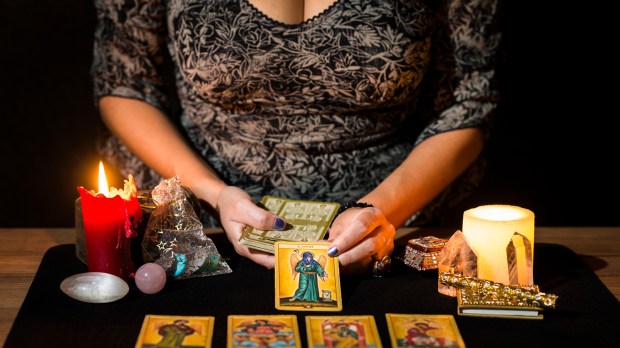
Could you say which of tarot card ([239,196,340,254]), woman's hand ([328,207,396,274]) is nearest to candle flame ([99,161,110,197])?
tarot card ([239,196,340,254])

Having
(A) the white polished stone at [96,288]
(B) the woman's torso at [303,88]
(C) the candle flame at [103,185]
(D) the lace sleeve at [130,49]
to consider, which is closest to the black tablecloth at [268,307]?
(A) the white polished stone at [96,288]

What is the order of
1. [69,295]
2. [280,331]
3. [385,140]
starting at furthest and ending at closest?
[385,140]
[69,295]
[280,331]

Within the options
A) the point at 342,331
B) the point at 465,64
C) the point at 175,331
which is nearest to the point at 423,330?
the point at 342,331

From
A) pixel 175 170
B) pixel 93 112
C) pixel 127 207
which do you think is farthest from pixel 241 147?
pixel 93 112

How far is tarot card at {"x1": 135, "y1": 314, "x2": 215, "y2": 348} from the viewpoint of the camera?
120cm

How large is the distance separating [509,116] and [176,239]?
4.19 ft

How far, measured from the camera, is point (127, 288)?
136cm

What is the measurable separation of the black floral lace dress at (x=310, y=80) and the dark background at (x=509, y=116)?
1.46ft

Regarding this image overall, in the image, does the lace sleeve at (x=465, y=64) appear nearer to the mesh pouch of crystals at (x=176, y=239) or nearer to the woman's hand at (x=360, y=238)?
the woman's hand at (x=360, y=238)

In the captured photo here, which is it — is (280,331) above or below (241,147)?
below

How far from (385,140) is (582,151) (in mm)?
797

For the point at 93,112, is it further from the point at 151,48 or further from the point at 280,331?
the point at 280,331

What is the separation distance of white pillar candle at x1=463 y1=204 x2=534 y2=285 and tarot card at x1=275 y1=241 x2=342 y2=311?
229mm

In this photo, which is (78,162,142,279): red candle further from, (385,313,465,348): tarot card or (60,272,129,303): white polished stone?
(385,313,465,348): tarot card
